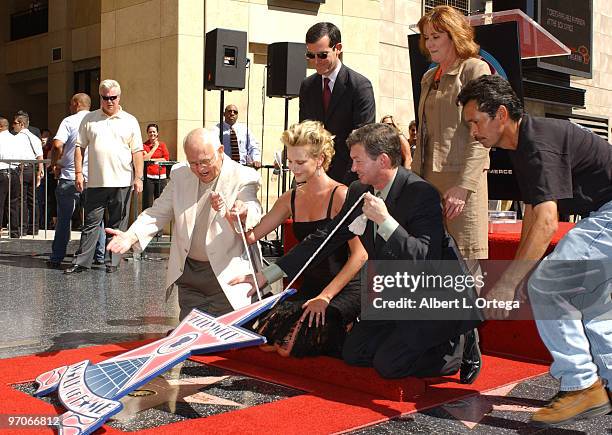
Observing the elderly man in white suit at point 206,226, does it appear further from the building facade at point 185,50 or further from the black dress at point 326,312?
the building facade at point 185,50

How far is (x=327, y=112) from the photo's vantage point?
16.4ft

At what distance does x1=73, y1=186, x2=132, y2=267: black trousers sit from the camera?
25.5 feet

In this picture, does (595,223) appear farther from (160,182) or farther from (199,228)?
(160,182)

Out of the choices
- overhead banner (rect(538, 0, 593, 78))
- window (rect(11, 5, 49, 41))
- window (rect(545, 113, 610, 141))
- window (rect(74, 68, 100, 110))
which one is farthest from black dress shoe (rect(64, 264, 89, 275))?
window (rect(545, 113, 610, 141))

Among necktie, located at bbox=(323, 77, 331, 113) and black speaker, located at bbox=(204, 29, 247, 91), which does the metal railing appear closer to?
black speaker, located at bbox=(204, 29, 247, 91)

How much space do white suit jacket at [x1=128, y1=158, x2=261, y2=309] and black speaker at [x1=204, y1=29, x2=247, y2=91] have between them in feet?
15.4

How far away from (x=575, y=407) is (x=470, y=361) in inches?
28.3

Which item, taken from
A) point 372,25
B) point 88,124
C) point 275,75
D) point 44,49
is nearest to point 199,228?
point 88,124

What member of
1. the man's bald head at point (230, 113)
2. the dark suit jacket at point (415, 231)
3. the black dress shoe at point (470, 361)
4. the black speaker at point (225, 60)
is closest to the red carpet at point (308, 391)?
the black dress shoe at point (470, 361)

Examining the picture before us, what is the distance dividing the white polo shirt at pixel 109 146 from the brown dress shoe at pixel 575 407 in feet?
17.5

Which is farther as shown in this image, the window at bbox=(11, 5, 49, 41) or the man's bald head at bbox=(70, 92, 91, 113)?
the window at bbox=(11, 5, 49, 41)

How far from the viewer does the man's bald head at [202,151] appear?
4.27 meters

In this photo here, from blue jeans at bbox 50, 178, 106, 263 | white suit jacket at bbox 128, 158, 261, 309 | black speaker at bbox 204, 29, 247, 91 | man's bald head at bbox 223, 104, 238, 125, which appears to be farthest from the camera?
man's bald head at bbox 223, 104, 238, 125

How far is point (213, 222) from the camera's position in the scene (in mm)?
4496
